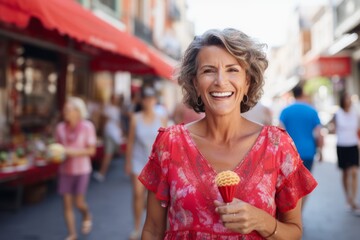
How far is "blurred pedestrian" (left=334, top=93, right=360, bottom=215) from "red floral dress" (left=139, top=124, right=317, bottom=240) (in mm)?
5711

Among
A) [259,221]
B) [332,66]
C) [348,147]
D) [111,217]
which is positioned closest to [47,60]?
[111,217]

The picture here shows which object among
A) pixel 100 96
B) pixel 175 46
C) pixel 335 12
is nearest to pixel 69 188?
pixel 100 96

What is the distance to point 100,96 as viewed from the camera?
15.2m

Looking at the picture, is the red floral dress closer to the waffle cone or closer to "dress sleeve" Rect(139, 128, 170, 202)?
"dress sleeve" Rect(139, 128, 170, 202)

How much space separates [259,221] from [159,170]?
0.54 metres

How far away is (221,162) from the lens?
1951 mm

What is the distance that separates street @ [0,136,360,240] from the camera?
Answer: 5.94 meters

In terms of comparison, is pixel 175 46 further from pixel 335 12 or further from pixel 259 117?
pixel 259 117

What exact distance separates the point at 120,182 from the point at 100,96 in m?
5.79

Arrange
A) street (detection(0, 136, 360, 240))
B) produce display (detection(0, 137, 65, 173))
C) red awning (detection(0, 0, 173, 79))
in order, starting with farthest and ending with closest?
produce display (detection(0, 137, 65, 173)) < street (detection(0, 136, 360, 240)) < red awning (detection(0, 0, 173, 79))

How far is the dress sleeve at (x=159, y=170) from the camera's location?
6.47 feet

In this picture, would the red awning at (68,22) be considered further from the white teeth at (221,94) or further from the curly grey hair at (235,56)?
the white teeth at (221,94)

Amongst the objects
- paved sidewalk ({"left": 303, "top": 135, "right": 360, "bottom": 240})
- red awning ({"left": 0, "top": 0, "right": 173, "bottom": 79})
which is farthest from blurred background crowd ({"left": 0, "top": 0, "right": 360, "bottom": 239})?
paved sidewalk ({"left": 303, "top": 135, "right": 360, "bottom": 240})

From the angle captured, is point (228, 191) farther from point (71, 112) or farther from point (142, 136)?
point (71, 112)
